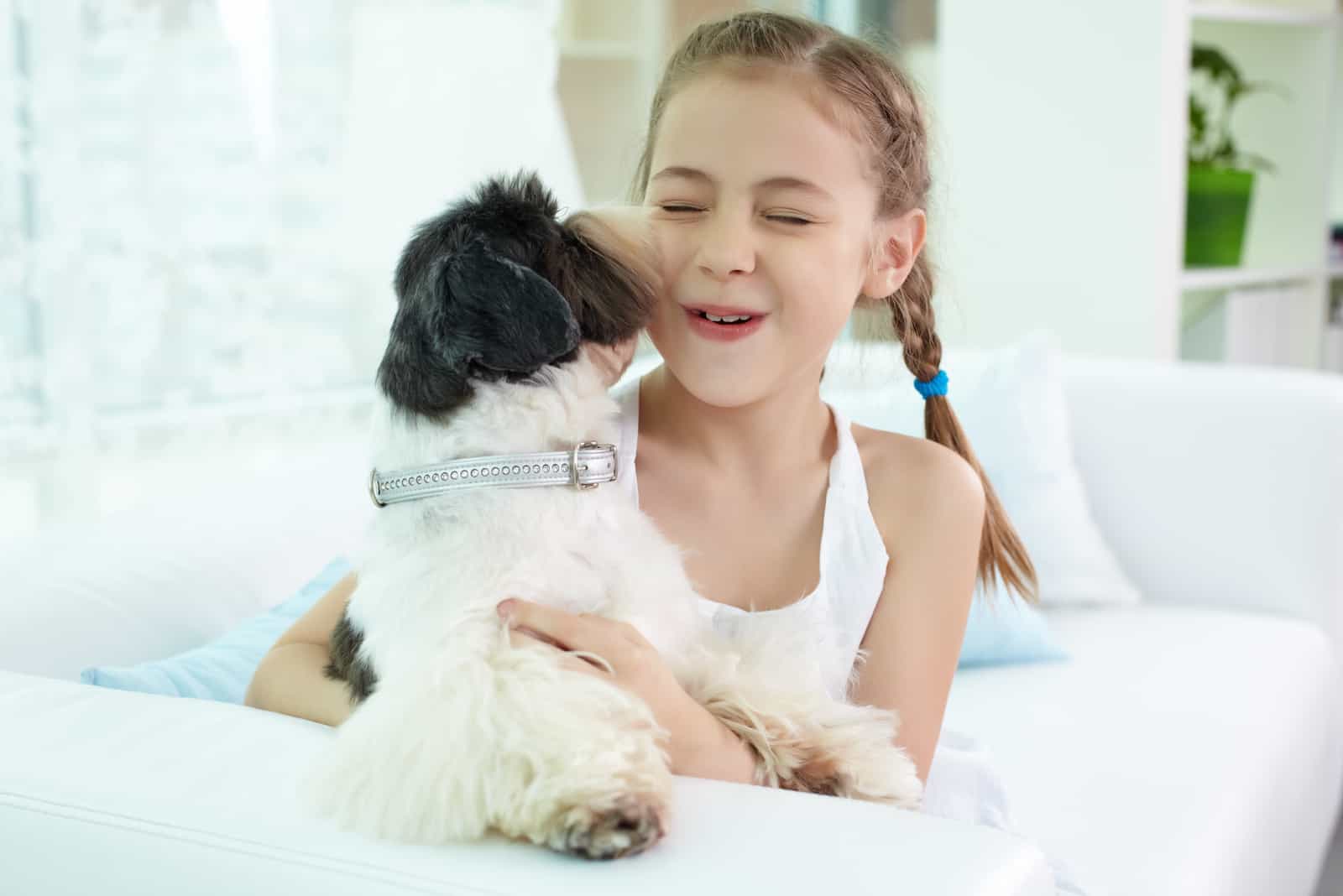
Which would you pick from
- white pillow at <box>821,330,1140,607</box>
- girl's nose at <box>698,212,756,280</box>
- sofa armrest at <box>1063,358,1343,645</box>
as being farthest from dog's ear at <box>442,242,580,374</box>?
sofa armrest at <box>1063,358,1343,645</box>

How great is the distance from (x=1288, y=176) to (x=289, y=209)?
289cm

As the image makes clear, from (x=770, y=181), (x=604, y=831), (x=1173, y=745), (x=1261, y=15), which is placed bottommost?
(x=1173, y=745)

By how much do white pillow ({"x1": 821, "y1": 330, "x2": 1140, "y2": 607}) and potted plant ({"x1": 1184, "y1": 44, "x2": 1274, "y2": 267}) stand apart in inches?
55.3

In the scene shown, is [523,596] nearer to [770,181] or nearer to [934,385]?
Answer: [770,181]

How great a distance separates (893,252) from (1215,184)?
2536mm

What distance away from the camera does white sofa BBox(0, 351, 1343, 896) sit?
0.88m

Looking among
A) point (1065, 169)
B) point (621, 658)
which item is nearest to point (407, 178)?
point (1065, 169)

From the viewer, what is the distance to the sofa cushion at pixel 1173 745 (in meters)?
1.62

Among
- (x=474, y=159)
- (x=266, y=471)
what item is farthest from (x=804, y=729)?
(x=474, y=159)

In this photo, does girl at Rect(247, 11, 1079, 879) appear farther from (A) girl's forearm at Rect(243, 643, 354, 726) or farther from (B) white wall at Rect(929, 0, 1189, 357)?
(B) white wall at Rect(929, 0, 1189, 357)

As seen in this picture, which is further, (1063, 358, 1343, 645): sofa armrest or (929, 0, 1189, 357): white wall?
(929, 0, 1189, 357): white wall

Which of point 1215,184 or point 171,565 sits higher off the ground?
point 1215,184

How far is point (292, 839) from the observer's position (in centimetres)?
91

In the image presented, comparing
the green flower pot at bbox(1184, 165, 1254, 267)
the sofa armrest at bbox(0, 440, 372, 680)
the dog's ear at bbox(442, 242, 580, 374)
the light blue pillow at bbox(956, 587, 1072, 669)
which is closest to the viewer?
the dog's ear at bbox(442, 242, 580, 374)
